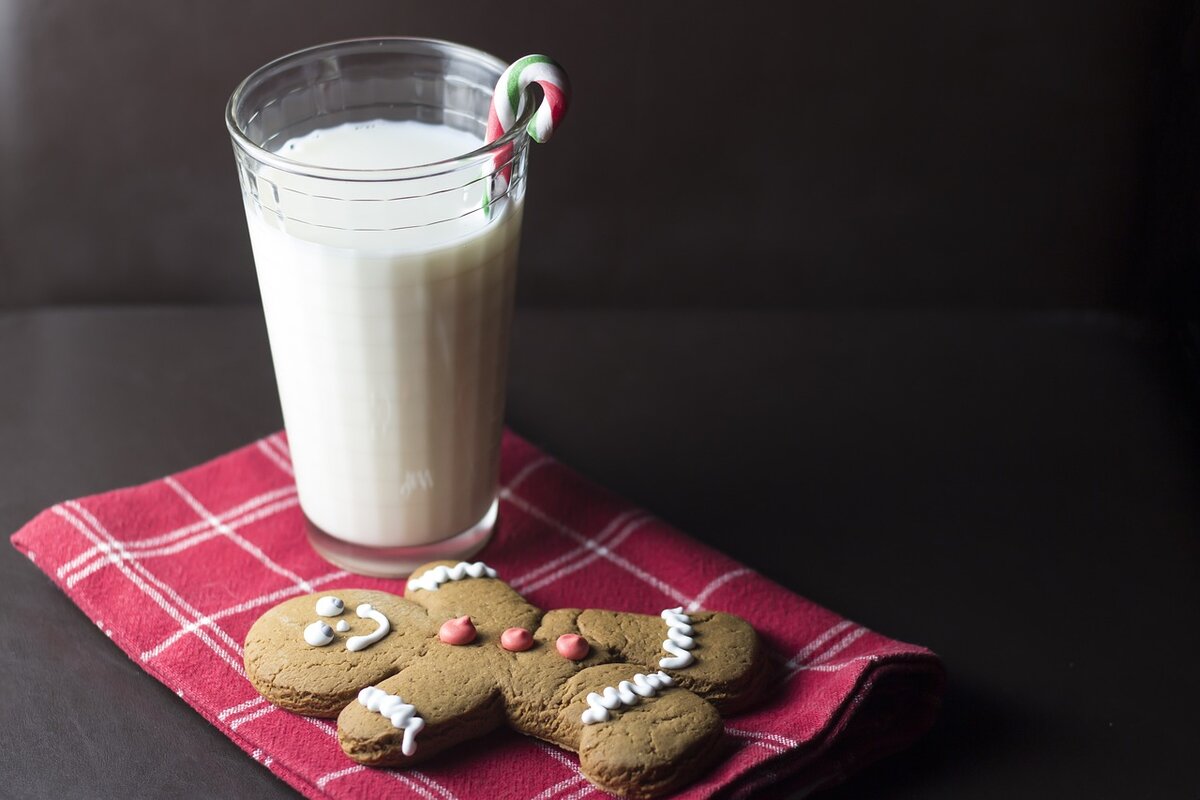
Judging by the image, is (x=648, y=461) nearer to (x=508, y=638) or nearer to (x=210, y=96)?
(x=508, y=638)

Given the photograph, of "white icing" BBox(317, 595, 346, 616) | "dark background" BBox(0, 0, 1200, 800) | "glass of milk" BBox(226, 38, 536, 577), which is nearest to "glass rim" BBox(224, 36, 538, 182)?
"glass of milk" BBox(226, 38, 536, 577)

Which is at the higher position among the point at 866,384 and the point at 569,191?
the point at 569,191

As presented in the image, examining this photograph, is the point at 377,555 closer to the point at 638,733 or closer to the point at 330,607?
the point at 330,607

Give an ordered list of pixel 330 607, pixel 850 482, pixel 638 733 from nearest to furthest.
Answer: pixel 638 733 < pixel 330 607 < pixel 850 482

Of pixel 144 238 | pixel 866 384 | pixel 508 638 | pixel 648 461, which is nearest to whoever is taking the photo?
pixel 508 638

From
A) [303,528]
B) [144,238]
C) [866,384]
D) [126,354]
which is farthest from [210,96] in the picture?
[866,384]

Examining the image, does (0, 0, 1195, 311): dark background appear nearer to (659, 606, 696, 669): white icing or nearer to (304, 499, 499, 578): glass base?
(304, 499, 499, 578): glass base

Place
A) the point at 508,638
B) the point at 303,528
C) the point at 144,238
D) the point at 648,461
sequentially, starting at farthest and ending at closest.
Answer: the point at 144,238 < the point at 648,461 < the point at 303,528 < the point at 508,638

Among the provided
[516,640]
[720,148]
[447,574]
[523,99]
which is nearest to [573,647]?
[516,640]
